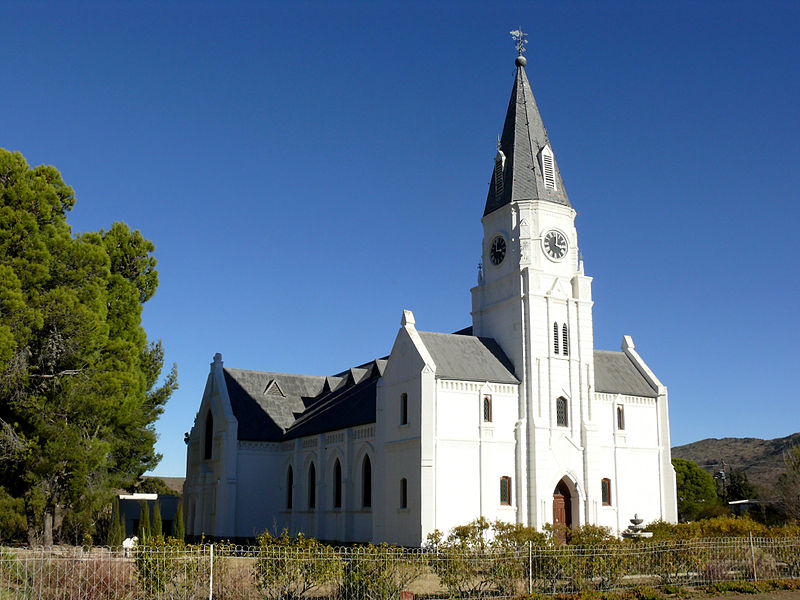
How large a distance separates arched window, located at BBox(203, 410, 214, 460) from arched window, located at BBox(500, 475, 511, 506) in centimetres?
2324

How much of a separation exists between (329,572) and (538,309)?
78.7 feet

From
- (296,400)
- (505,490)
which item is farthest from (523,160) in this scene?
(296,400)

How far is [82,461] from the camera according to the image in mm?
29016

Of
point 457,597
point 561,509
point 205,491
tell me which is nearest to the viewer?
point 457,597

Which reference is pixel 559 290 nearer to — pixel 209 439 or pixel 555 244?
pixel 555 244

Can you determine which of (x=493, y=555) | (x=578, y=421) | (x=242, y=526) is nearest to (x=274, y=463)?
(x=242, y=526)

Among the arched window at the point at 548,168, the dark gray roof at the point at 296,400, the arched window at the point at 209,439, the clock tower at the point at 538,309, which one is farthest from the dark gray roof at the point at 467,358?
the arched window at the point at 209,439

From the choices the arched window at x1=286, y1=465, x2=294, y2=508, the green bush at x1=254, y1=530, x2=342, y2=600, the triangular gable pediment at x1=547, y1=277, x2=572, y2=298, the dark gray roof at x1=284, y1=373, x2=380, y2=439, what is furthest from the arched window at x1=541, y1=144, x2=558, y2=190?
the green bush at x1=254, y1=530, x2=342, y2=600

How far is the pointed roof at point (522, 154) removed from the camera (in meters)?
44.1

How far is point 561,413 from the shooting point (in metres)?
41.3

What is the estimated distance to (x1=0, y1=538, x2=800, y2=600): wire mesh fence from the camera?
19.7 metres

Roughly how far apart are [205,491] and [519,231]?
27821 millimetres

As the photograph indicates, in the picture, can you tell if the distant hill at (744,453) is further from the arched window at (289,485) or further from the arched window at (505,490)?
the arched window at (505,490)

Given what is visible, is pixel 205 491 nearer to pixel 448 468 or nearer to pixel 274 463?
pixel 274 463
